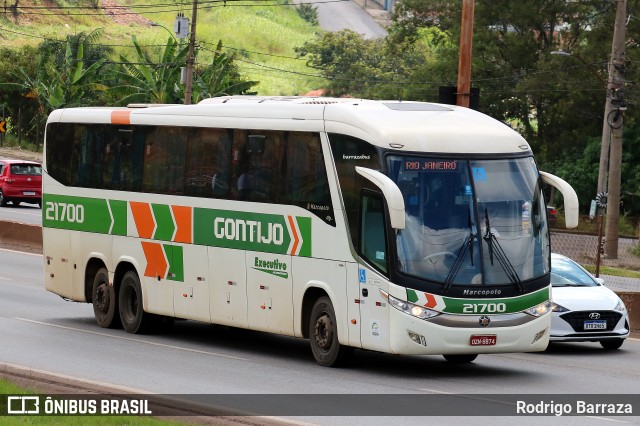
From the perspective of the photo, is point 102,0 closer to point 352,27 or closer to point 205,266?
point 352,27

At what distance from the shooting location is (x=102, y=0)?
481 feet

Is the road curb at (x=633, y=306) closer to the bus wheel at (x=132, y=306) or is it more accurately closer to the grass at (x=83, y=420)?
the bus wheel at (x=132, y=306)

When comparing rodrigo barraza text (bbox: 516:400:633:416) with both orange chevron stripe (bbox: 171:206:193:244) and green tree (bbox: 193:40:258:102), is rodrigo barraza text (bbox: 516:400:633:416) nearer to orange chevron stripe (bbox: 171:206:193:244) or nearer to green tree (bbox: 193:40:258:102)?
orange chevron stripe (bbox: 171:206:193:244)

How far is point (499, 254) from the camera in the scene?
15.4m

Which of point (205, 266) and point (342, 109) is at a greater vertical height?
point (342, 109)

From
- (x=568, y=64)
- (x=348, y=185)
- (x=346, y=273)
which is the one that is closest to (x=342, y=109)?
(x=348, y=185)

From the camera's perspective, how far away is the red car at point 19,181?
50.2 m

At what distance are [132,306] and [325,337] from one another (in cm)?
490

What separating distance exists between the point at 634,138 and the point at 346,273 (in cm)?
5039

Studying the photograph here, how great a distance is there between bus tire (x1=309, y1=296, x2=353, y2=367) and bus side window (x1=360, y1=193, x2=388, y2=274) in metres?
1.03

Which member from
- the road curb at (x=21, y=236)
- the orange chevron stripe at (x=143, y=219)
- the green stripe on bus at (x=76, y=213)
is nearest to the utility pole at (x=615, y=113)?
the road curb at (x=21, y=236)

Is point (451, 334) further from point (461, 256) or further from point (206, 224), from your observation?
point (206, 224)

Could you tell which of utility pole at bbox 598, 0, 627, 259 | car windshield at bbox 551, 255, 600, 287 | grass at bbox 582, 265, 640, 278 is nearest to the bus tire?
car windshield at bbox 551, 255, 600, 287

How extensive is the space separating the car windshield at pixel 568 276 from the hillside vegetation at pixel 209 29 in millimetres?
90802
